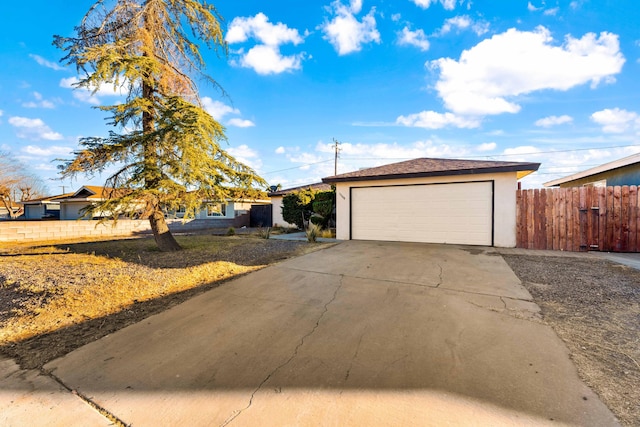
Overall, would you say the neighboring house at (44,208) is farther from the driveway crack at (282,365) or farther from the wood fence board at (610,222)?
the wood fence board at (610,222)

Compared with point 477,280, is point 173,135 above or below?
above

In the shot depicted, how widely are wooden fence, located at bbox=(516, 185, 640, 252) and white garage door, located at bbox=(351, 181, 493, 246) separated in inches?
40.0

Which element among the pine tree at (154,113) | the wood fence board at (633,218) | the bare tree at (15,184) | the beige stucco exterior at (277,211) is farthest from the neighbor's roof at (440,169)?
the bare tree at (15,184)

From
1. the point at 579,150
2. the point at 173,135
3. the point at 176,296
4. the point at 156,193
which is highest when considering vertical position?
the point at 579,150

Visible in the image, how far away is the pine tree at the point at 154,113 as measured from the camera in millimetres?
6852

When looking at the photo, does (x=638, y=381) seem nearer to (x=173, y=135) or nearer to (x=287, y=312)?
(x=287, y=312)

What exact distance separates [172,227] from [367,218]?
1344cm

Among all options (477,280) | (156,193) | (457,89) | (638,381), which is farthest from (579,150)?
(156,193)

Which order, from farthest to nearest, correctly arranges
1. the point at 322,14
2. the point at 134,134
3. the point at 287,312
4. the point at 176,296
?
the point at 322,14 → the point at 134,134 → the point at 176,296 → the point at 287,312

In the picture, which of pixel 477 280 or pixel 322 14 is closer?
pixel 477 280

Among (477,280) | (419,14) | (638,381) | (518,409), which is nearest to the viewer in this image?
(518,409)

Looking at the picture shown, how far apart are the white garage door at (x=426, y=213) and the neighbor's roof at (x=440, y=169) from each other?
0.51 metres

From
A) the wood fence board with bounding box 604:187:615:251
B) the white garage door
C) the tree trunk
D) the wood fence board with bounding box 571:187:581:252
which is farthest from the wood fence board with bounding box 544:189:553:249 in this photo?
the tree trunk

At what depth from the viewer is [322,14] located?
932 centimetres
